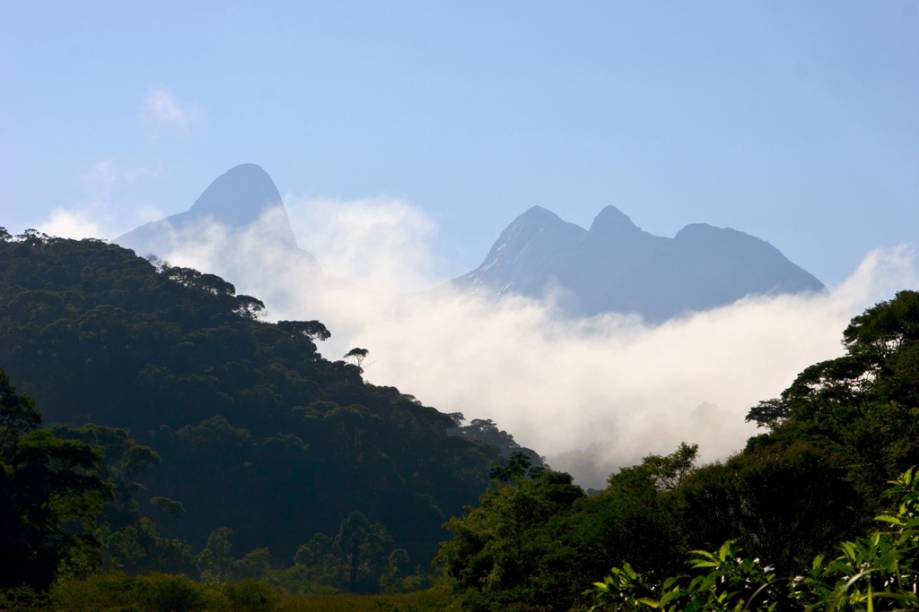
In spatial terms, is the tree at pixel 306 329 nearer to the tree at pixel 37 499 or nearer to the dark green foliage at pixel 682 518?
the tree at pixel 37 499

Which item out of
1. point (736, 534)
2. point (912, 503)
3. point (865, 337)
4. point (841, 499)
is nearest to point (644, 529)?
point (736, 534)

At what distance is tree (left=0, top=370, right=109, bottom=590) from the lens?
3328 centimetres

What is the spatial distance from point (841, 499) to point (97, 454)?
3176cm

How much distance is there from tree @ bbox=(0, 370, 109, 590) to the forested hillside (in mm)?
44400

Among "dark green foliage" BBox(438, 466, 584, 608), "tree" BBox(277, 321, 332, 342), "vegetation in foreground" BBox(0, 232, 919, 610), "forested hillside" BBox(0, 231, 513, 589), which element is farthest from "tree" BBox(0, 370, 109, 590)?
"tree" BBox(277, 321, 332, 342)

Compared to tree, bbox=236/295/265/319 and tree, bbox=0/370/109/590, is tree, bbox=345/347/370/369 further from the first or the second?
tree, bbox=0/370/109/590

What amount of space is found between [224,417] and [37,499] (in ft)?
231

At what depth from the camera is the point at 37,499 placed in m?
36.1

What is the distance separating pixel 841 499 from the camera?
77.2 feet

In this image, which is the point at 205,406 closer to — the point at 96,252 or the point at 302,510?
the point at 302,510

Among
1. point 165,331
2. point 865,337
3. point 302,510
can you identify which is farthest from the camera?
point 165,331

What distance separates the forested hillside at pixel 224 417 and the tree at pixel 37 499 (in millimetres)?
44400

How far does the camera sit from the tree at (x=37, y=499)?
3328 centimetres

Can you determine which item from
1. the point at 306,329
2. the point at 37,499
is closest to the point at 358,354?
the point at 306,329
